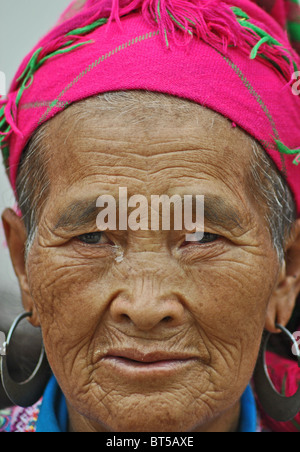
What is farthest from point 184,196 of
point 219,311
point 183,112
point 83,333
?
point 83,333

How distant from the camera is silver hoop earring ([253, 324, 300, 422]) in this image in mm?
2721

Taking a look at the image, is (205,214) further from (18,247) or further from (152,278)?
(18,247)

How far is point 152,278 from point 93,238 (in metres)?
0.36

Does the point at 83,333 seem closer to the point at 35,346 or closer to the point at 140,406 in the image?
the point at 140,406

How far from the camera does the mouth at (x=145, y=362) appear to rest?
2217 mm

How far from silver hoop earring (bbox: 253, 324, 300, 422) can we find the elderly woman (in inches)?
15.0

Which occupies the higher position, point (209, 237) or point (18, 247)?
point (209, 237)

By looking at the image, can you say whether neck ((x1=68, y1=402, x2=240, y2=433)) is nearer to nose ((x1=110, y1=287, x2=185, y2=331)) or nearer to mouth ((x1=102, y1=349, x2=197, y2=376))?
mouth ((x1=102, y1=349, x2=197, y2=376))

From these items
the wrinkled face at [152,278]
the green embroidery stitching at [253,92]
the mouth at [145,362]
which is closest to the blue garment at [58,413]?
the wrinkled face at [152,278]

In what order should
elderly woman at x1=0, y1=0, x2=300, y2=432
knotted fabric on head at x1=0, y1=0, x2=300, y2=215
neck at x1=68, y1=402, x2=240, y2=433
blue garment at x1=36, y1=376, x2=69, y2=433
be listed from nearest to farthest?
elderly woman at x1=0, y1=0, x2=300, y2=432 < knotted fabric on head at x1=0, y1=0, x2=300, y2=215 < neck at x1=68, y1=402, x2=240, y2=433 < blue garment at x1=36, y1=376, x2=69, y2=433

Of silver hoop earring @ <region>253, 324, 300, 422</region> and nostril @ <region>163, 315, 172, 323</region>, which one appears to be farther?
silver hoop earring @ <region>253, 324, 300, 422</region>

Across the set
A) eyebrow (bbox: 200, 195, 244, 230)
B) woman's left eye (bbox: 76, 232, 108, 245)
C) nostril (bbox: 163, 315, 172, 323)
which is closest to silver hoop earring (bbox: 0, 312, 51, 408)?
woman's left eye (bbox: 76, 232, 108, 245)

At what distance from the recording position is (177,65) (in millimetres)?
2375

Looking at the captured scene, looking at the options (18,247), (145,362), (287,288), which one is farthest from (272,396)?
(18,247)
